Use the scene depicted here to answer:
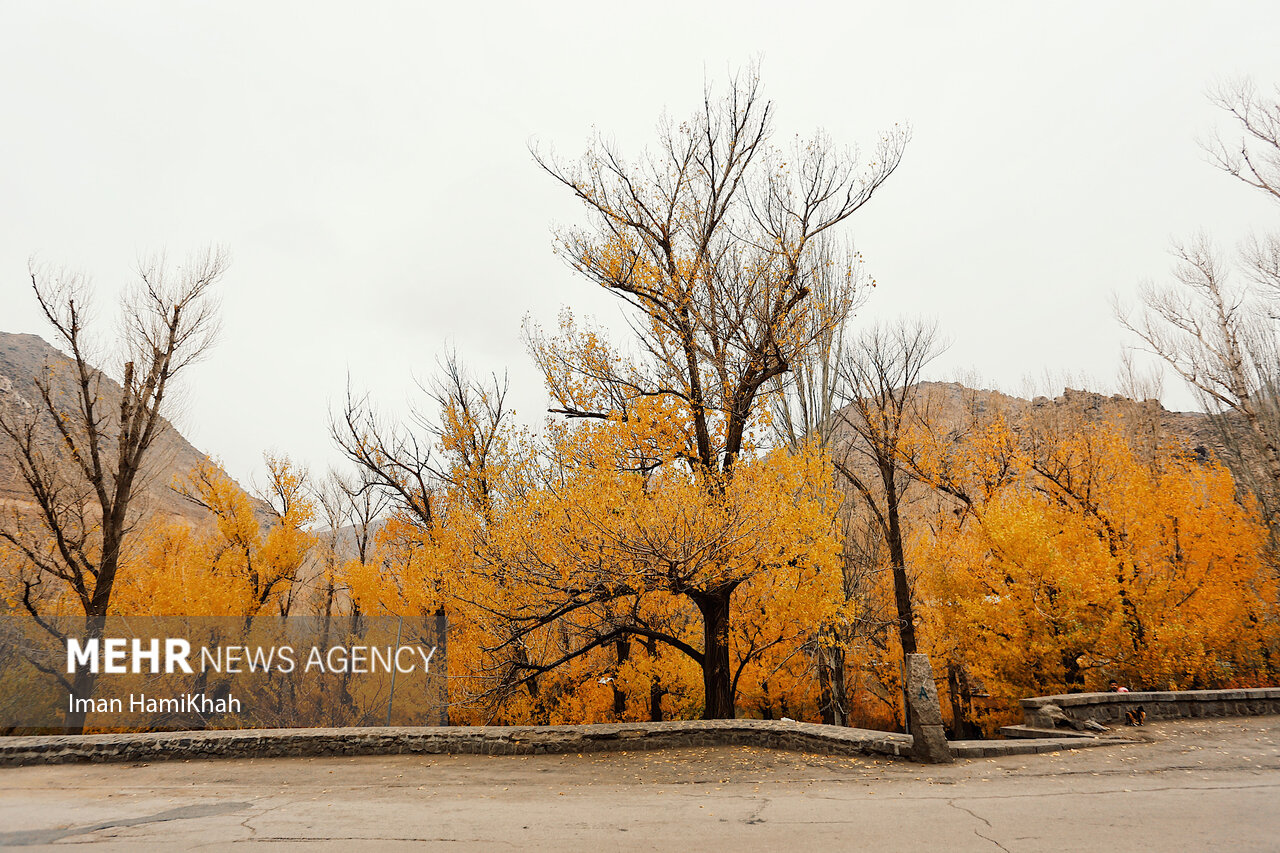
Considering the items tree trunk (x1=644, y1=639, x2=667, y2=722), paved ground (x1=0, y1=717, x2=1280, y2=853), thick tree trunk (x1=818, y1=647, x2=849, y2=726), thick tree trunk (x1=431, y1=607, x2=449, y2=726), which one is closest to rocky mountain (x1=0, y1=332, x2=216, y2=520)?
thick tree trunk (x1=431, y1=607, x2=449, y2=726)

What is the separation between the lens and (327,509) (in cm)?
3312

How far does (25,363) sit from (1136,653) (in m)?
105

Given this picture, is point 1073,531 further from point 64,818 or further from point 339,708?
point 339,708

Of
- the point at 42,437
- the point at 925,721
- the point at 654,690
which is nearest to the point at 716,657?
the point at 925,721

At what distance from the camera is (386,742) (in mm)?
10578

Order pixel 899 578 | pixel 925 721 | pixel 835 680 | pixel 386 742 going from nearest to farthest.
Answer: pixel 925 721
pixel 386 742
pixel 899 578
pixel 835 680

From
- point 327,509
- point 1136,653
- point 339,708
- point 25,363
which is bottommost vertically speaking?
point 339,708

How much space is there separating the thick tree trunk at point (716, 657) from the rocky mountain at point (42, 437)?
15.7 metres

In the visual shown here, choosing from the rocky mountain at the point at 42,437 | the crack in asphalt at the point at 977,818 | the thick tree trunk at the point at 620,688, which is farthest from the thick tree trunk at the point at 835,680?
the rocky mountain at the point at 42,437

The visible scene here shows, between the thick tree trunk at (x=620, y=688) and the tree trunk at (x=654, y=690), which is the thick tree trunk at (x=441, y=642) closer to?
the thick tree trunk at (x=620, y=688)

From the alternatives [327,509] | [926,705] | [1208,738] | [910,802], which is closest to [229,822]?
[910,802]

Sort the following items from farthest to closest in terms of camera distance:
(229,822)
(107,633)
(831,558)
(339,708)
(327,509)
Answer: (327,509) < (339,708) < (107,633) < (831,558) < (229,822)

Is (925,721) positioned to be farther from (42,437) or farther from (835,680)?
(42,437)

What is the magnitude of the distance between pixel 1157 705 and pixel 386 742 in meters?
14.0
